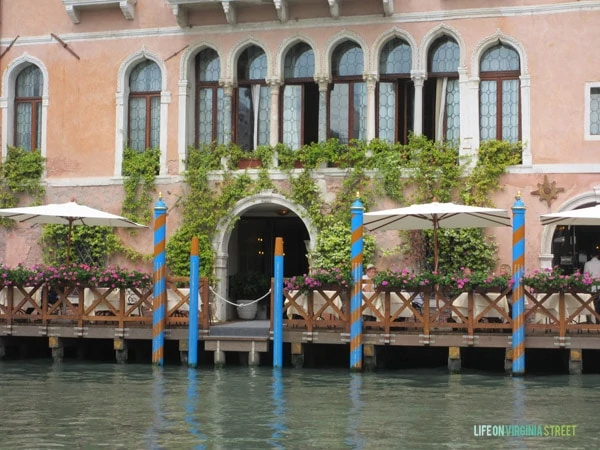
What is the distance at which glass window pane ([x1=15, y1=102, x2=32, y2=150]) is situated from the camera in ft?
76.1

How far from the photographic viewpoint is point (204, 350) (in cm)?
1909

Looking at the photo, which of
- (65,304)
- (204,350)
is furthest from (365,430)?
(65,304)

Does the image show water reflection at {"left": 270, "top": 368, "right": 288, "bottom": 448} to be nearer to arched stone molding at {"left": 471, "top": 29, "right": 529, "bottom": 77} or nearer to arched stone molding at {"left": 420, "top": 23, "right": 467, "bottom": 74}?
arched stone molding at {"left": 420, "top": 23, "right": 467, "bottom": 74}

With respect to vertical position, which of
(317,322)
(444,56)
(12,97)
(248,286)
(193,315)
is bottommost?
(317,322)

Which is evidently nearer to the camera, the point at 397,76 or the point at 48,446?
the point at 48,446

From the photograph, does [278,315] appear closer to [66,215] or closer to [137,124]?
[66,215]

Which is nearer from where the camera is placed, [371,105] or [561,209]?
[561,209]

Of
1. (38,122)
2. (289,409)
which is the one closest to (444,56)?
(38,122)

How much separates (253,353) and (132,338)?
6.68 ft

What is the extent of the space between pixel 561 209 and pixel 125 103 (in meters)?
8.59

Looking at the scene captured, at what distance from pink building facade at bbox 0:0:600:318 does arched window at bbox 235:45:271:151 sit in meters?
0.03

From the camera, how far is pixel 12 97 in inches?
913

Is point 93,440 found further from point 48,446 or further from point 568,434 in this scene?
point 568,434

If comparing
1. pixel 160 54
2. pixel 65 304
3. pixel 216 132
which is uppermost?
pixel 160 54
